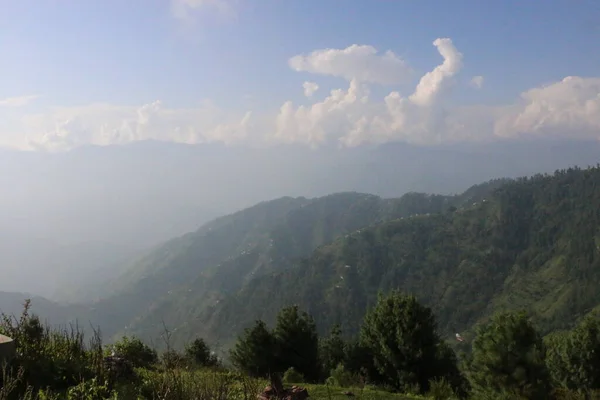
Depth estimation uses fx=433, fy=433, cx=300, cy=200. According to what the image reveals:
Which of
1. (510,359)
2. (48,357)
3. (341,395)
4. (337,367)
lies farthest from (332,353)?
(48,357)

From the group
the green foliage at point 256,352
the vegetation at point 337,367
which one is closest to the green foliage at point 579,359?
the vegetation at point 337,367

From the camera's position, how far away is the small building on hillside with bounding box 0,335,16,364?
34.6 feet

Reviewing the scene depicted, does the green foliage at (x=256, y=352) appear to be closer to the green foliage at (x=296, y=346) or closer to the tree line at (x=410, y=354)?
the tree line at (x=410, y=354)

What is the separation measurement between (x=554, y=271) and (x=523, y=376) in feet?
643

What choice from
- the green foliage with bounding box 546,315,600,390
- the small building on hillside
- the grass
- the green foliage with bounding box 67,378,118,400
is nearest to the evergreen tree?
the grass

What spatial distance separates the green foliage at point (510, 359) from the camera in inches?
920

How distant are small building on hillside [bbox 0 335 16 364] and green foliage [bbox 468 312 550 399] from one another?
21.8m

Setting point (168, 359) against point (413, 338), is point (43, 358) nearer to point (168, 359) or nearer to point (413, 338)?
point (168, 359)

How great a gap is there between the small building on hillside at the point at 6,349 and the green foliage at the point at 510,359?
858 inches

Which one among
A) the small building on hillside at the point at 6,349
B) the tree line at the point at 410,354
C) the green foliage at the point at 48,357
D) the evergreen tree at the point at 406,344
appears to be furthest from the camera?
the evergreen tree at the point at 406,344

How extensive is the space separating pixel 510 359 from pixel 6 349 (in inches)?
946

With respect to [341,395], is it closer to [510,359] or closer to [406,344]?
[510,359]

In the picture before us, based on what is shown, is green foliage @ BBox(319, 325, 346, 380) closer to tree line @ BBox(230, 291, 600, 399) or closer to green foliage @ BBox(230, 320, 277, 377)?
tree line @ BBox(230, 291, 600, 399)

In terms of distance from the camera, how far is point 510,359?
79.9ft
